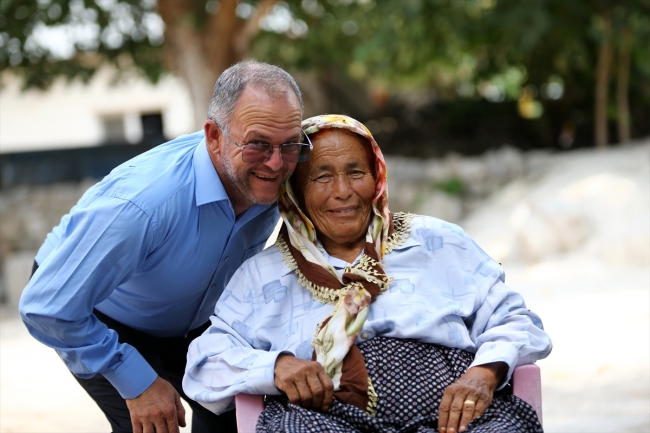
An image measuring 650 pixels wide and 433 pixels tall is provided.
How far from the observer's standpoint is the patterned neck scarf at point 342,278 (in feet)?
7.70

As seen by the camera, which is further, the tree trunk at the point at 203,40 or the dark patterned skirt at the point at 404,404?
the tree trunk at the point at 203,40

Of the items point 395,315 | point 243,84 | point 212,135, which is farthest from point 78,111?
point 395,315

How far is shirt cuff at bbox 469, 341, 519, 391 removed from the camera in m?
2.32

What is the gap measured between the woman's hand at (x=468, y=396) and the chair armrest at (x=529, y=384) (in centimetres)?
8

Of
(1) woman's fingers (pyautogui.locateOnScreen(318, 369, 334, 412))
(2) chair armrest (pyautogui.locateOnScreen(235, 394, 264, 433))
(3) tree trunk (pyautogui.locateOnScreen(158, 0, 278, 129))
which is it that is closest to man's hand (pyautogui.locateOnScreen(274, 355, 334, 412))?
(1) woman's fingers (pyautogui.locateOnScreen(318, 369, 334, 412))

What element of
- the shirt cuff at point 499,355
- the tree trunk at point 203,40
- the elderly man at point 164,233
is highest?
the tree trunk at point 203,40

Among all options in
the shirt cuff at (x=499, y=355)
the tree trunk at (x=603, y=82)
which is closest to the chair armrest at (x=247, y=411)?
the shirt cuff at (x=499, y=355)

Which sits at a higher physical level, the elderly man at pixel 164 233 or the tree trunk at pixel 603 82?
the tree trunk at pixel 603 82

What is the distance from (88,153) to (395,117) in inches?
206

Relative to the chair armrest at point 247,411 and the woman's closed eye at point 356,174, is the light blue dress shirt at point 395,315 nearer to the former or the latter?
the chair armrest at point 247,411

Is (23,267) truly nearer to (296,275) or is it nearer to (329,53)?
(329,53)

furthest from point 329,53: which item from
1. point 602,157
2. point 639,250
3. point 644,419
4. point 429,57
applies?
point 644,419

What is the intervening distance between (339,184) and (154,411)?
0.92 meters

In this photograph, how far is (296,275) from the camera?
2.54m
